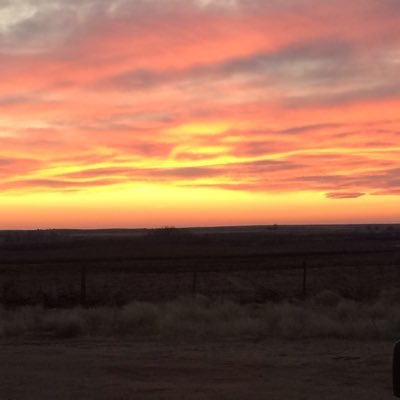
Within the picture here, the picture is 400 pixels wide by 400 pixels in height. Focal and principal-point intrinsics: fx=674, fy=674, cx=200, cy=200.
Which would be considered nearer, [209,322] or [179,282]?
[209,322]

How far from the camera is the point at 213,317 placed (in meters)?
19.2

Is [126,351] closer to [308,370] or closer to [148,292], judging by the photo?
[308,370]

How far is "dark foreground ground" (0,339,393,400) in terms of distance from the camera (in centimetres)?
1024

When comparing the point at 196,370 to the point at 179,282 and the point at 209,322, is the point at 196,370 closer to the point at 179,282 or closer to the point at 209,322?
the point at 209,322

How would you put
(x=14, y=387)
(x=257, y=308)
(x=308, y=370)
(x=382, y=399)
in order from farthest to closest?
1. (x=257, y=308)
2. (x=308, y=370)
3. (x=14, y=387)
4. (x=382, y=399)

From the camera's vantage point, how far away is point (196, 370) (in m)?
Result: 12.0

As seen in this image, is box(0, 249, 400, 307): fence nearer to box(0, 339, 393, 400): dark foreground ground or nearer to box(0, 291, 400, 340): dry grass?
box(0, 291, 400, 340): dry grass

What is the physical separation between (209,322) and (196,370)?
6650mm

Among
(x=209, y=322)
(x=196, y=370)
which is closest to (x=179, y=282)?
(x=209, y=322)

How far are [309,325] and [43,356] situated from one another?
6904 millimetres

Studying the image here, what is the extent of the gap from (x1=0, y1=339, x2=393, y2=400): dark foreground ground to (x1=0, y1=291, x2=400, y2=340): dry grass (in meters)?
1.22

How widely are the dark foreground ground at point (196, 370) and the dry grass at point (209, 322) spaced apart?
1224 mm

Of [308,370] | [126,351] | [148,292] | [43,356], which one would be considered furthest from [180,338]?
[148,292]

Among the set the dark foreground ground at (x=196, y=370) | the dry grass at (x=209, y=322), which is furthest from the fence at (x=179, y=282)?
the dark foreground ground at (x=196, y=370)
